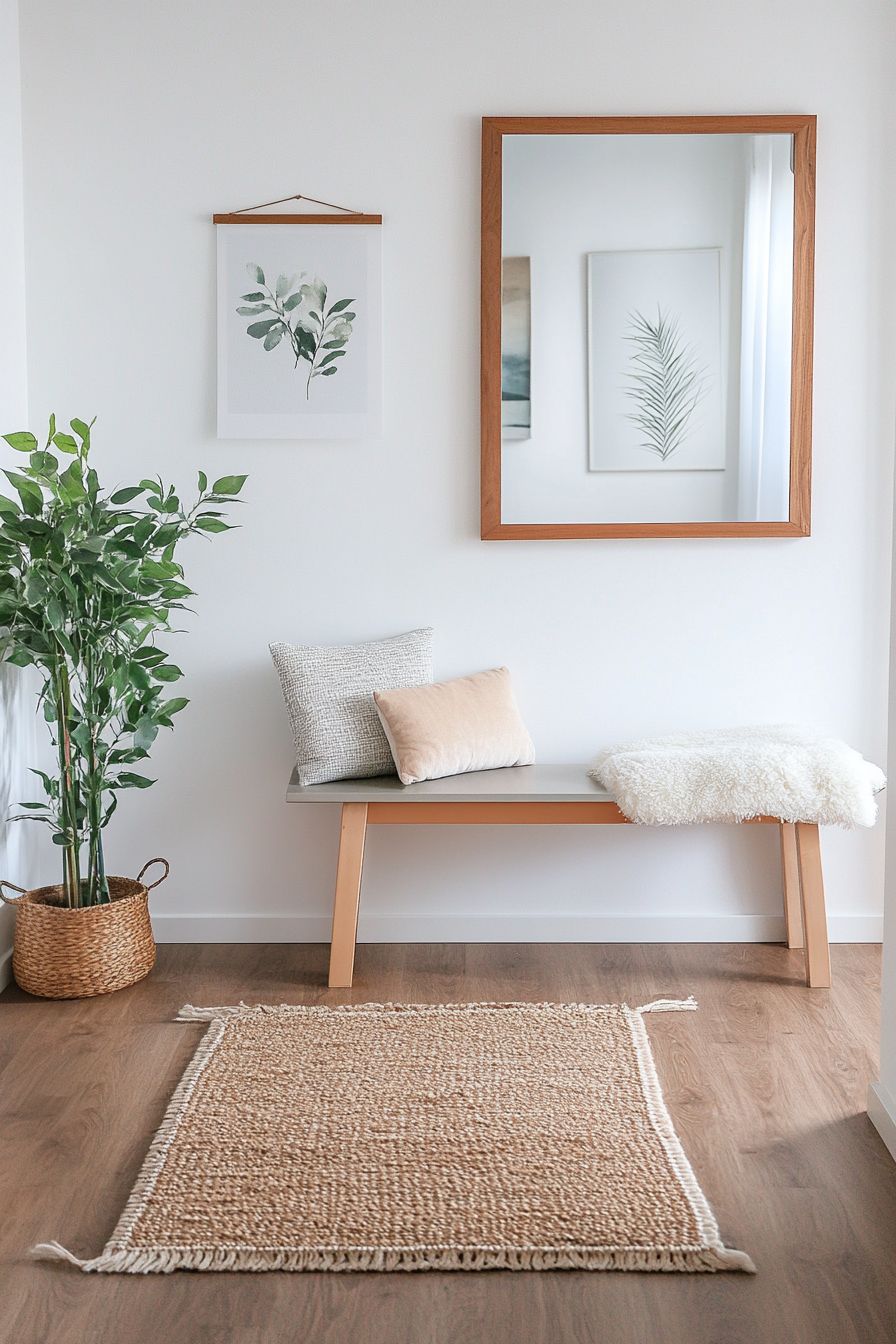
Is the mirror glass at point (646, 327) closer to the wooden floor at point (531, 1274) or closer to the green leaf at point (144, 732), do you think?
the green leaf at point (144, 732)

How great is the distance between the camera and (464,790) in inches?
112

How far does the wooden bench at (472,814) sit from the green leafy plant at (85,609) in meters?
0.47

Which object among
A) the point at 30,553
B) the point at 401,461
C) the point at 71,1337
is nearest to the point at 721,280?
the point at 401,461

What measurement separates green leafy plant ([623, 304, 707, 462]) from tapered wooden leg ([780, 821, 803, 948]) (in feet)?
3.64

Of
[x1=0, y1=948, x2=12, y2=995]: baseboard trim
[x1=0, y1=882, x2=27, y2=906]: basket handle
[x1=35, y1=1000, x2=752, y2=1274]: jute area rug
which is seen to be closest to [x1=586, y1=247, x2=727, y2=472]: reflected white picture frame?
[x1=35, y1=1000, x2=752, y2=1274]: jute area rug

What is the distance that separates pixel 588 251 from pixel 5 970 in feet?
7.85

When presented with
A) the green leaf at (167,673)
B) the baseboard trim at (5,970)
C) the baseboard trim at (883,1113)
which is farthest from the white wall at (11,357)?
the baseboard trim at (883,1113)

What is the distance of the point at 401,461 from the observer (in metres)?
3.20

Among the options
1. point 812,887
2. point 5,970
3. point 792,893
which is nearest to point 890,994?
point 812,887

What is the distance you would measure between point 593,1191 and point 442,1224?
0.27 metres

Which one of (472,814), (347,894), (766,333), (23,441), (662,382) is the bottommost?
(347,894)

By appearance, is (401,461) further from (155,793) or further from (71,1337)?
(71,1337)

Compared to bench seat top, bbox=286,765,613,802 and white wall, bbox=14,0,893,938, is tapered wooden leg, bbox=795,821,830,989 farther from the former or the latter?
bench seat top, bbox=286,765,613,802

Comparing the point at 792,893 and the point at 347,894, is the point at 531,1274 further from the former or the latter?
the point at 792,893
